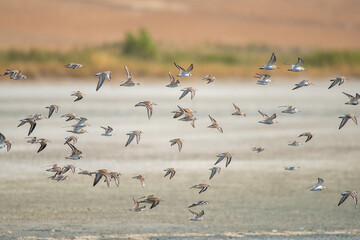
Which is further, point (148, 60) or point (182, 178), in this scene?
point (148, 60)

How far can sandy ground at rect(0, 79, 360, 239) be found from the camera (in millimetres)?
13070

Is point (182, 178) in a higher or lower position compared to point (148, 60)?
higher

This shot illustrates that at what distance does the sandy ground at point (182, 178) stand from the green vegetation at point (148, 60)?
905 centimetres

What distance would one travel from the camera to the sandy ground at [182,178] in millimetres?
13070

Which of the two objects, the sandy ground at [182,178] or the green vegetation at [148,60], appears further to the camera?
the green vegetation at [148,60]

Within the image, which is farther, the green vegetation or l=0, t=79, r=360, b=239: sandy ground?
the green vegetation

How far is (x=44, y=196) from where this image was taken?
49.5 feet

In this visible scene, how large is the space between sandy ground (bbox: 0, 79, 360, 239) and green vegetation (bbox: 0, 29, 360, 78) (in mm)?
9046

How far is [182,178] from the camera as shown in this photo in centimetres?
1730

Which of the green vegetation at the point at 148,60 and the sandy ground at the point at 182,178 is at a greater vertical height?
the sandy ground at the point at 182,178

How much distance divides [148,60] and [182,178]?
30195 mm

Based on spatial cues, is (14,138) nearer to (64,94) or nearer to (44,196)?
(44,196)

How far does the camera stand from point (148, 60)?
4716cm

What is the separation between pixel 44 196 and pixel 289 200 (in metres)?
4.06
